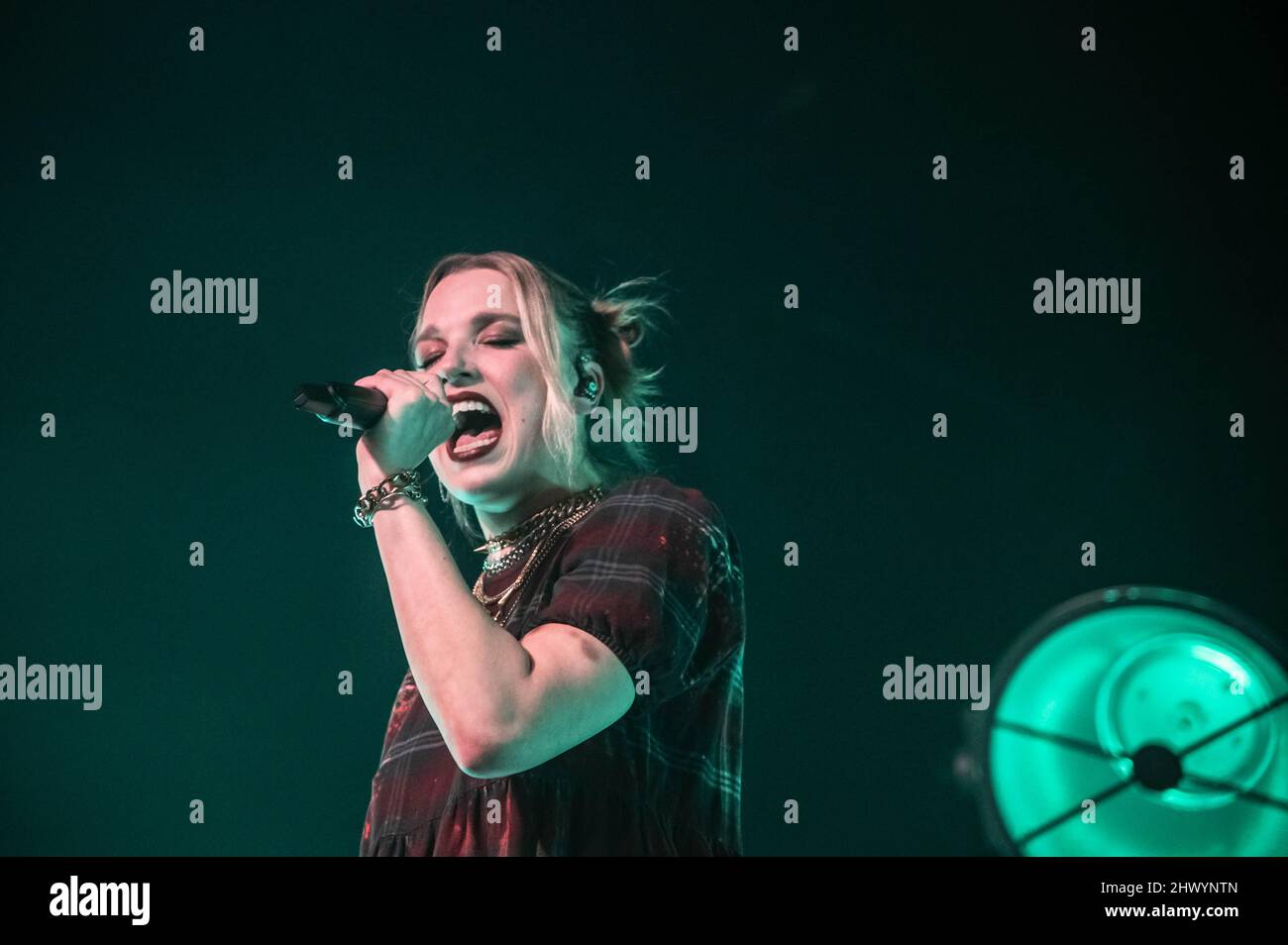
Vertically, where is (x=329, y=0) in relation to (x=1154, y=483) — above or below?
above

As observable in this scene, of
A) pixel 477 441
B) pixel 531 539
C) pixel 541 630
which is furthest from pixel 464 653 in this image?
pixel 477 441

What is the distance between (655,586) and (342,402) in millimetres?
467

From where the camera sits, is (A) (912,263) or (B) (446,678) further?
(A) (912,263)

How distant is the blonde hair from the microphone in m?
0.41

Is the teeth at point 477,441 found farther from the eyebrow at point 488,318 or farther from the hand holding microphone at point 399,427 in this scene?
the hand holding microphone at point 399,427

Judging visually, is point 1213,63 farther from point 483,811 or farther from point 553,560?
point 483,811

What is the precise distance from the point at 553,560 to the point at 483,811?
1.18ft

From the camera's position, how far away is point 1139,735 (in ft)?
7.27

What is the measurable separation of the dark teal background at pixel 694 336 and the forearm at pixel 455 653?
2.94 feet

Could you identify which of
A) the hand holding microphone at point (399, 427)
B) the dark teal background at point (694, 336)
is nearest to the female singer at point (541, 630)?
the hand holding microphone at point (399, 427)

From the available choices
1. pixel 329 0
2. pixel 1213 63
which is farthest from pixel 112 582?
pixel 1213 63

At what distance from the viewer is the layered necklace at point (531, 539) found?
2.02 meters

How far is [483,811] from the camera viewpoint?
184cm

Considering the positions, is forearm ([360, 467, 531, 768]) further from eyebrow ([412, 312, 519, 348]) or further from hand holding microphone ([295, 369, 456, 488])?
eyebrow ([412, 312, 519, 348])
